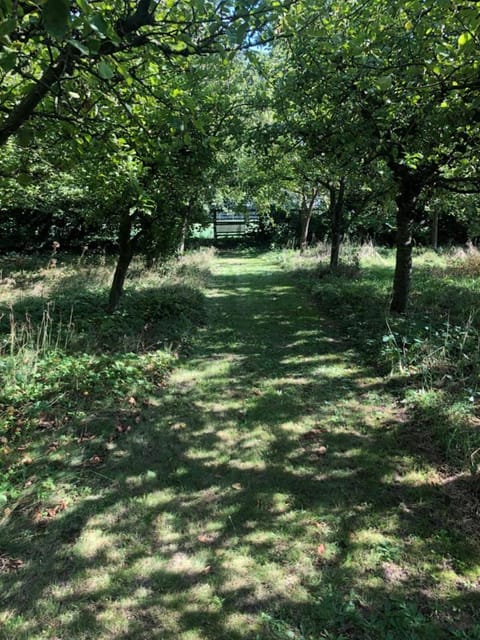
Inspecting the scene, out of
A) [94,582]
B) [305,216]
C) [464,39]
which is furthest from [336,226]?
[94,582]

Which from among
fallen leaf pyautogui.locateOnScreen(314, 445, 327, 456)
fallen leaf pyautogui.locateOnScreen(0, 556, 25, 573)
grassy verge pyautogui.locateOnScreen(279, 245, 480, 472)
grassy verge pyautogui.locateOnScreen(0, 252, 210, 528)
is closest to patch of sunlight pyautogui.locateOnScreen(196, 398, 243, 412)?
grassy verge pyautogui.locateOnScreen(0, 252, 210, 528)

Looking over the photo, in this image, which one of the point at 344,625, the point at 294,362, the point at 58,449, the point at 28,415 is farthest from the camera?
the point at 294,362

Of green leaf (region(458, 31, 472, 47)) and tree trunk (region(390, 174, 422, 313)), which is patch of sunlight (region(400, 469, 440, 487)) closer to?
green leaf (region(458, 31, 472, 47))

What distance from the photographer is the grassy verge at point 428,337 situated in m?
3.84

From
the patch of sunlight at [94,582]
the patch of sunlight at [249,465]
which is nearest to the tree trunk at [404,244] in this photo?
the patch of sunlight at [249,465]

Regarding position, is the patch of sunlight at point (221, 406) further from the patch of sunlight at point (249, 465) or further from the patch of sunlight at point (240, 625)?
the patch of sunlight at point (240, 625)

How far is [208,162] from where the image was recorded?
276 inches

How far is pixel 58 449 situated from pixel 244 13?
144 inches

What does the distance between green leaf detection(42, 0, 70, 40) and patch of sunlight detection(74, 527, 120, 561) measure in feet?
9.01

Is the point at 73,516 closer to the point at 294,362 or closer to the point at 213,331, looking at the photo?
the point at 294,362

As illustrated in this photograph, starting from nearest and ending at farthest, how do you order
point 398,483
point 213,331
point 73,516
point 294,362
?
point 73,516
point 398,483
point 294,362
point 213,331

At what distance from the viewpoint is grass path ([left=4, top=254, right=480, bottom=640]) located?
7.20 feet

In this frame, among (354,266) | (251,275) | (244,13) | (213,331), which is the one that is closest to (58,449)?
(244,13)

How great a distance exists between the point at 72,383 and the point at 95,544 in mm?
2200
